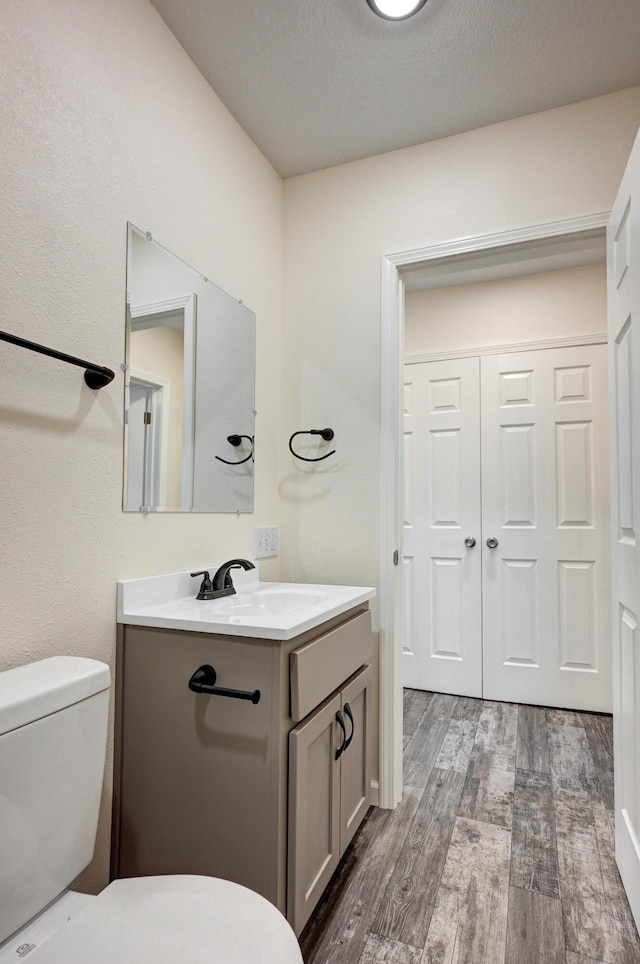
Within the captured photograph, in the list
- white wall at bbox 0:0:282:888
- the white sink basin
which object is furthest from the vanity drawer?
white wall at bbox 0:0:282:888

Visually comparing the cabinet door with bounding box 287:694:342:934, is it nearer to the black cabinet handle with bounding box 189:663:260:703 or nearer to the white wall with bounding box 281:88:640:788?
the black cabinet handle with bounding box 189:663:260:703

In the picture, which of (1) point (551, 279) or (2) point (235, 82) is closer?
(2) point (235, 82)

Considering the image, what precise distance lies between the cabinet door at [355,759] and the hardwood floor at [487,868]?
13 centimetres

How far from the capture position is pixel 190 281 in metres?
1.67

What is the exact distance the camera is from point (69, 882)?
37.5 inches

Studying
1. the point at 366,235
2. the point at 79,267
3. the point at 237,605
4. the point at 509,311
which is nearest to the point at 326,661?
the point at 237,605

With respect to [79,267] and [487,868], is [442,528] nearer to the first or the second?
[487,868]

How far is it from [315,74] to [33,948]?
7.46ft

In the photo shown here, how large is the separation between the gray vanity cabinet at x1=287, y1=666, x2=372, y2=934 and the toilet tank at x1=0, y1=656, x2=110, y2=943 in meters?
0.43

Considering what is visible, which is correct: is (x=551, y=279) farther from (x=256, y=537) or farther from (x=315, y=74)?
(x=256, y=537)

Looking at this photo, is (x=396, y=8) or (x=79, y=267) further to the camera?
(x=396, y=8)

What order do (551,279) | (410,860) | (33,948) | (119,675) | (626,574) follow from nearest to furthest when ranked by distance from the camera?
(33,948) < (119,675) < (626,574) < (410,860) < (551,279)

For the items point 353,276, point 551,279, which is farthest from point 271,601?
point 551,279

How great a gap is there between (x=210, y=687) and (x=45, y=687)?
377 mm
